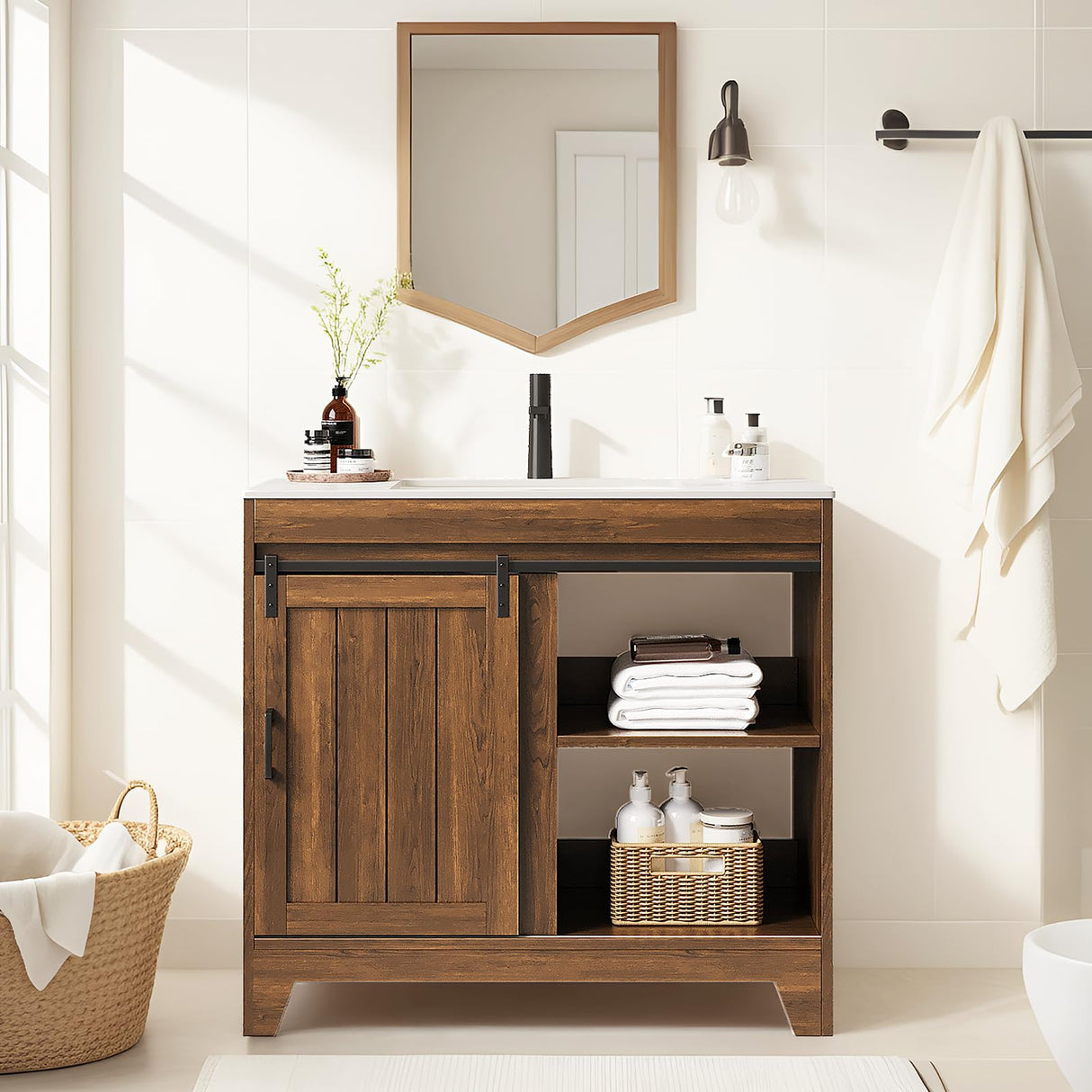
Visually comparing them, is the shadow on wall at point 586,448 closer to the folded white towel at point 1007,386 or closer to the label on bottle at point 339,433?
the label on bottle at point 339,433

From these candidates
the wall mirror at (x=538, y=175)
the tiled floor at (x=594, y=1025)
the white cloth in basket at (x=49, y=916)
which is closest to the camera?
the white cloth in basket at (x=49, y=916)

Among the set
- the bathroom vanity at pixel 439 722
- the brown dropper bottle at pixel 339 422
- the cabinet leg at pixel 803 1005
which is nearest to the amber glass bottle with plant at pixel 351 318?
the brown dropper bottle at pixel 339 422

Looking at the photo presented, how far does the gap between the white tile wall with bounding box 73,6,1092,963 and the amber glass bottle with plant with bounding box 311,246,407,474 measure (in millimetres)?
41

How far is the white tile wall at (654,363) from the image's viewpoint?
2500 millimetres

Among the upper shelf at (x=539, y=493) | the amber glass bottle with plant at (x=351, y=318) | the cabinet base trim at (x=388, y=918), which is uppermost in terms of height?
the amber glass bottle with plant at (x=351, y=318)

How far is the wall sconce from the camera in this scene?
2.40 metres

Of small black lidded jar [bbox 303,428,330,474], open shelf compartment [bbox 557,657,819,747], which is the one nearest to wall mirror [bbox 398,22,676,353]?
small black lidded jar [bbox 303,428,330,474]

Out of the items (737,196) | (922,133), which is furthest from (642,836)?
(922,133)

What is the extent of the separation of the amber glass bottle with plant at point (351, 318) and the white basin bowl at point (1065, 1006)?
5.17 feet

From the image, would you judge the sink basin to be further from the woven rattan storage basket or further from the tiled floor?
the tiled floor

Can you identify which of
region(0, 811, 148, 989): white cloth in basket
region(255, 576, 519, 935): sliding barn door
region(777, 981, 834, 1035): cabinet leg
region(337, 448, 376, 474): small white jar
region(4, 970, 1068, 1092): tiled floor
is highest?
region(337, 448, 376, 474): small white jar

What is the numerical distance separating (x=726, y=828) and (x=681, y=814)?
9 centimetres

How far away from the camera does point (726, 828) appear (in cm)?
221

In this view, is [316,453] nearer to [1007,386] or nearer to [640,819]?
[640,819]
